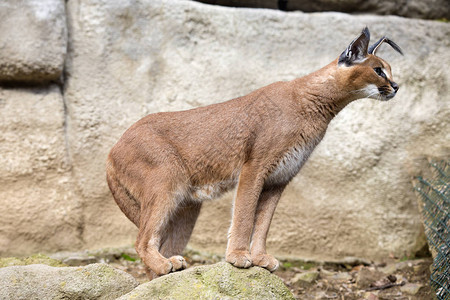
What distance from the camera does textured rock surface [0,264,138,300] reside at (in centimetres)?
418

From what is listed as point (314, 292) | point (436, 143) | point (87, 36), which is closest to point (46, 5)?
point (87, 36)

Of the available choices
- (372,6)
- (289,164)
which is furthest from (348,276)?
(372,6)

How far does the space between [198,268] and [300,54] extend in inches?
158

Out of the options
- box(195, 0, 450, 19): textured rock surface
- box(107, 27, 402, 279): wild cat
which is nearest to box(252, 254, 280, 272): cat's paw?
box(107, 27, 402, 279): wild cat

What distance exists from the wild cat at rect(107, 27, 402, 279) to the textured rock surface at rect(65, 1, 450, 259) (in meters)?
2.06

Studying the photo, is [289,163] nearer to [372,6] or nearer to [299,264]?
[299,264]

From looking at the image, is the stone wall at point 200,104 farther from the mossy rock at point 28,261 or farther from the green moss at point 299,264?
the mossy rock at point 28,261

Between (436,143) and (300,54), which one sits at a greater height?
(300,54)

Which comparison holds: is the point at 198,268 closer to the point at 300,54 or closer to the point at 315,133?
the point at 315,133

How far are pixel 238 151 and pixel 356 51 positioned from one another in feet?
4.37

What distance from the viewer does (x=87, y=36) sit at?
703cm

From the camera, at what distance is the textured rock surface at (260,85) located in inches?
274

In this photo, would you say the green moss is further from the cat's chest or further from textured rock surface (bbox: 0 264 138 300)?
textured rock surface (bbox: 0 264 138 300)

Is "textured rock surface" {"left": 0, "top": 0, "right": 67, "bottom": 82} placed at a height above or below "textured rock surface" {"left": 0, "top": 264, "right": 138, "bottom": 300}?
above
